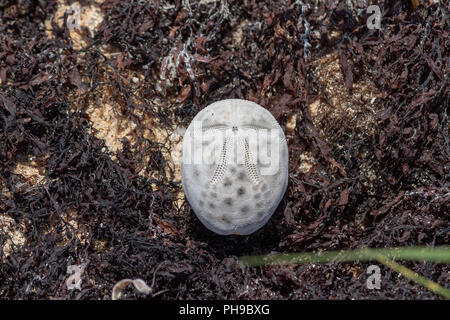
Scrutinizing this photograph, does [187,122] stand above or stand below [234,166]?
above

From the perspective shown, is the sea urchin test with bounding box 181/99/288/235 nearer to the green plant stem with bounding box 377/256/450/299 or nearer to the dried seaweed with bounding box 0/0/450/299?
the dried seaweed with bounding box 0/0/450/299

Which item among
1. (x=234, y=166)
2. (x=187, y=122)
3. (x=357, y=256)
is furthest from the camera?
(x=187, y=122)

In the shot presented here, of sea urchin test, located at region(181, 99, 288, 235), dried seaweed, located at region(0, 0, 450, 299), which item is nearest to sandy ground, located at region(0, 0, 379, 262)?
dried seaweed, located at region(0, 0, 450, 299)

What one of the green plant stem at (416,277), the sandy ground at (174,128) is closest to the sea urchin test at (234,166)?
the sandy ground at (174,128)

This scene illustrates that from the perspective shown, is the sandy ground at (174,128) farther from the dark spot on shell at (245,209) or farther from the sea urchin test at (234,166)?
the dark spot on shell at (245,209)

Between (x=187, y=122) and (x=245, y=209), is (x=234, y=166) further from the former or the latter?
(x=187, y=122)

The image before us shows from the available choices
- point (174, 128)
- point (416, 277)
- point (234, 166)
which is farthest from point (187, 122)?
point (416, 277)

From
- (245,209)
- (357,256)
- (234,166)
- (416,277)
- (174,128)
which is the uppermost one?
(174,128)

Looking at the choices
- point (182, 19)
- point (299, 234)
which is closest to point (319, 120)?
point (299, 234)

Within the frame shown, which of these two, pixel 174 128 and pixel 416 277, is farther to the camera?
pixel 174 128
